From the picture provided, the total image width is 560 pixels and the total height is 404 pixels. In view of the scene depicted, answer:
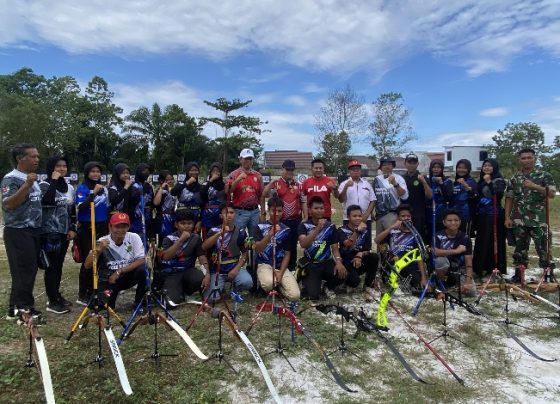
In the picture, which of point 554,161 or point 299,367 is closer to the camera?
point 299,367

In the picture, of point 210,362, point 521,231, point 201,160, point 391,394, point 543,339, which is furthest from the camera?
point 201,160

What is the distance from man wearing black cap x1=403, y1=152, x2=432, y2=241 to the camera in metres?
6.31

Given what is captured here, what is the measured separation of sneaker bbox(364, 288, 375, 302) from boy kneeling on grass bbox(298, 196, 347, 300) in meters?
0.40

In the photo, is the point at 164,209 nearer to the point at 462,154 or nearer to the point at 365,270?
the point at 365,270

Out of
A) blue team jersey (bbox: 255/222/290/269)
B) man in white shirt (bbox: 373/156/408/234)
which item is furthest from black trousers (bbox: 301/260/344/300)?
man in white shirt (bbox: 373/156/408/234)

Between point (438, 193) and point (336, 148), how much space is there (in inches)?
925

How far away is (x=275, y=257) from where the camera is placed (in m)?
5.47

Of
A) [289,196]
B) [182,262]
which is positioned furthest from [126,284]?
[289,196]

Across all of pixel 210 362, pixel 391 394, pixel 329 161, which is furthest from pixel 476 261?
pixel 329 161

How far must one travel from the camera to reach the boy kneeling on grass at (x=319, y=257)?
5461 mm

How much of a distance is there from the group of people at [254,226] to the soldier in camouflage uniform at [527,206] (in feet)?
0.06

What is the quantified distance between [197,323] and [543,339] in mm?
3562

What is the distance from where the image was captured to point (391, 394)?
3123mm

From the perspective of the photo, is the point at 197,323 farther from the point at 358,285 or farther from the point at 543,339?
the point at 543,339
